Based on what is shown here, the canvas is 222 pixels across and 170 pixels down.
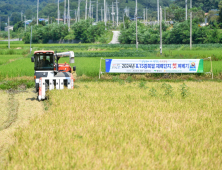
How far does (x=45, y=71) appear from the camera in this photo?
16.6 meters

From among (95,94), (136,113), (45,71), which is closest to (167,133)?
(136,113)

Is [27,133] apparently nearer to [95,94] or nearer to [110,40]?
[95,94]

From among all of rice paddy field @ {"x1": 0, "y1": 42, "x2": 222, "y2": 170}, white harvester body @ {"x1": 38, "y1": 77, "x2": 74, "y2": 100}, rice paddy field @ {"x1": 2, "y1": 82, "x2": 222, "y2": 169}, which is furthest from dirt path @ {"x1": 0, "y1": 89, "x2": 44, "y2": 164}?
white harvester body @ {"x1": 38, "y1": 77, "x2": 74, "y2": 100}

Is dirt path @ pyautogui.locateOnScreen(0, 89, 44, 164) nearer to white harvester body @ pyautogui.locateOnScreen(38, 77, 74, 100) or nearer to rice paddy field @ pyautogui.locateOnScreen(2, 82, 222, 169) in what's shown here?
rice paddy field @ pyautogui.locateOnScreen(2, 82, 222, 169)

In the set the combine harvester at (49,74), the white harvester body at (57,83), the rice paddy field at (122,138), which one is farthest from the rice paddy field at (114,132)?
the combine harvester at (49,74)

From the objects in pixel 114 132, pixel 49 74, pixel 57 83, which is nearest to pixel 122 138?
pixel 114 132

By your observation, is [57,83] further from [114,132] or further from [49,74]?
[114,132]

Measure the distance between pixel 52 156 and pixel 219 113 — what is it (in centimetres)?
627

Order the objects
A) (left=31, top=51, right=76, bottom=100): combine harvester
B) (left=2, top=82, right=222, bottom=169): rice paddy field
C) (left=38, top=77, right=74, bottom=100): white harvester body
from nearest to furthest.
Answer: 1. (left=2, top=82, right=222, bottom=169): rice paddy field
2. (left=38, top=77, right=74, bottom=100): white harvester body
3. (left=31, top=51, right=76, bottom=100): combine harvester

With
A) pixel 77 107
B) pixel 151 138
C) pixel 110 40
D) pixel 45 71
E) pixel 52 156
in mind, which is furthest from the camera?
pixel 110 40

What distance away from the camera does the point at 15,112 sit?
39.5ft

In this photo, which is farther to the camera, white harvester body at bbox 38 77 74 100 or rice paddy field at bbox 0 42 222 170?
white harvester body at bbox 38 77 74 100

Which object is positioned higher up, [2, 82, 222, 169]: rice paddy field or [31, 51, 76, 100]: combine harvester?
[31, 51, 76, 100]: combine harvester

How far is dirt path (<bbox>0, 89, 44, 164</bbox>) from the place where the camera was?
8359 millimetres
